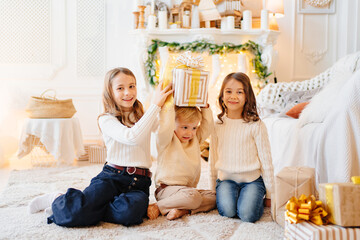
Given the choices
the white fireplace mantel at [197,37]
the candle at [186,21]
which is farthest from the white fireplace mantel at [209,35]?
the candle at [186,21]

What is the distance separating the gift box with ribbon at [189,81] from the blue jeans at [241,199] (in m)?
0.46

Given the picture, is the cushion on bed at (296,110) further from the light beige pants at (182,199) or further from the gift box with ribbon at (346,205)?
the gift box with ribbon at (346,205)

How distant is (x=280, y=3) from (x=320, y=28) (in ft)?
2.17

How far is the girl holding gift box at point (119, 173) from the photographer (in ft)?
5.55

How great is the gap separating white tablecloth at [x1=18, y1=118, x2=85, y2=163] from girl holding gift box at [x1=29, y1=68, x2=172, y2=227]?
1335mm

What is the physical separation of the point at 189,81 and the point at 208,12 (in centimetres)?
226

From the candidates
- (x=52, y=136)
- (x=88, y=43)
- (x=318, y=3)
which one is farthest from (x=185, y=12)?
(x=52, y=136)

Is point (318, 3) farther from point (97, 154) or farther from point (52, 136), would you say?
point (52, 136)

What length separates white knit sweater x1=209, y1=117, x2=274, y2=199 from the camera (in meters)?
1.93

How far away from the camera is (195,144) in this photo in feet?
6.54

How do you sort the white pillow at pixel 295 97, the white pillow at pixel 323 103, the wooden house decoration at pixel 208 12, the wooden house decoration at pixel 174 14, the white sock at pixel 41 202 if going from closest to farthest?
the white sock at pixel 41 202
the white pillow at pixel 323 103
the white pillow at pixel 295 97
the wooden house decoration at pixel 208 12
the wooden house decoration at pixel 174 14

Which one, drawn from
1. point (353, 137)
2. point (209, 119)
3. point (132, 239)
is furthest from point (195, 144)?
point (353, 137)

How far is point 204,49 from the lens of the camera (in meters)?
3.74

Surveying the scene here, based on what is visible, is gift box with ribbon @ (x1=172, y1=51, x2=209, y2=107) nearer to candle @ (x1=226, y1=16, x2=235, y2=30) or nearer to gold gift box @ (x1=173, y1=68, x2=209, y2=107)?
gold gift box @ (x1=173, y1=68, x2=209, y2=107)
